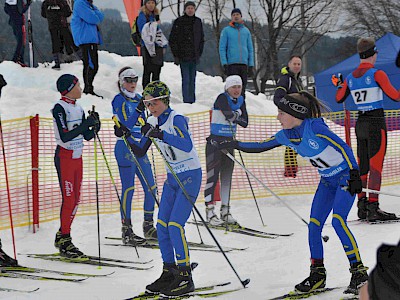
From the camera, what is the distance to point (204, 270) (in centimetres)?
509

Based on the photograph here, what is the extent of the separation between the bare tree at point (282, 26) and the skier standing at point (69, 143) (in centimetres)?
1321

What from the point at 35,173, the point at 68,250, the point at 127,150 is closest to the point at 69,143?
the point at 127,150

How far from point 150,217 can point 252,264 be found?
4.85 feet

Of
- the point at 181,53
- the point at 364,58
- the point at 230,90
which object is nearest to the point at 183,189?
the point at 230,90

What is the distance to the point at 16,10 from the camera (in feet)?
34.1

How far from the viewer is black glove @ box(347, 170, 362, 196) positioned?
12.3ft

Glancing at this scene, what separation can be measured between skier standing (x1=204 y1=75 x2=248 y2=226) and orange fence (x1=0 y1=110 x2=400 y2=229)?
767 mm

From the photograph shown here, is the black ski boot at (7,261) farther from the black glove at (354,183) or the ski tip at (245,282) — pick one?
the black glove at (354,183)

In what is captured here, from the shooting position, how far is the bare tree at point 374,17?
23.0 meters

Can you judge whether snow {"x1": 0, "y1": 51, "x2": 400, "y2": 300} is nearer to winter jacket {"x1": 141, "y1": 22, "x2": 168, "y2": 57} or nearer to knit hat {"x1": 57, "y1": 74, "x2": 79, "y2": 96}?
knit hat {"x1": 57, "y1": 74, "x2": 79, "y2": 96}

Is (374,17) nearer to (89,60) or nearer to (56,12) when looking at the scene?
(56,12)

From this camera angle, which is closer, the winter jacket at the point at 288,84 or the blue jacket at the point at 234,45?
the winter jacket at the point at 288,84

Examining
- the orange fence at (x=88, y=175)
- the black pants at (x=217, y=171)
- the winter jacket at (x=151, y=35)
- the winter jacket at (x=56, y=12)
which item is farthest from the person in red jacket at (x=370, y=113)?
the winter jacket at (x=56, y=12)

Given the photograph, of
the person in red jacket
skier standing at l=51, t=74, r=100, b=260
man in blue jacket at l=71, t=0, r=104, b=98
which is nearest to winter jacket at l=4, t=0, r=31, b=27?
man in blue jacket at l=71, t=0, r=104, b=98
